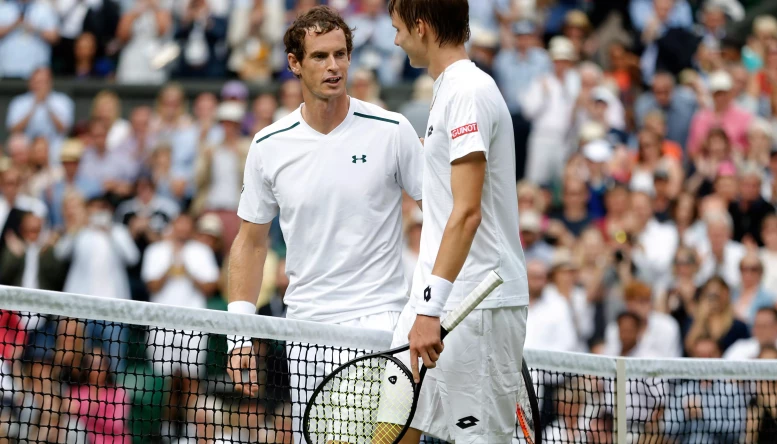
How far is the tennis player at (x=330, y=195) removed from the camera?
599 centimetres

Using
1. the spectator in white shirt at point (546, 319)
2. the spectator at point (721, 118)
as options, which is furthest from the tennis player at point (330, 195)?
the spectator at point (721, 118)

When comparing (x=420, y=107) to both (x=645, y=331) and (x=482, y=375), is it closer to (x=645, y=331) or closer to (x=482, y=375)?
(x=645, y=331)

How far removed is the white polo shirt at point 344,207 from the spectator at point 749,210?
6416 millimetres

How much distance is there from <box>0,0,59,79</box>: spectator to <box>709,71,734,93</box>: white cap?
23.5 feet

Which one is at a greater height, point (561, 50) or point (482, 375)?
point (561, 50)

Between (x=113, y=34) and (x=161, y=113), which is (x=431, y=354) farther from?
(x=113, y=34)

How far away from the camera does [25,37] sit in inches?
586

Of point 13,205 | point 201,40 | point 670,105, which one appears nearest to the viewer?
point 13,205

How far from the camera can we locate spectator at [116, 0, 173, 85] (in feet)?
48.9

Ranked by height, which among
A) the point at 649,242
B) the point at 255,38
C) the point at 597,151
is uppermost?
the point at 255,38

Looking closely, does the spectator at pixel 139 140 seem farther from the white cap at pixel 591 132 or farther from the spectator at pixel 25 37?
the white cap at pixel 591 132

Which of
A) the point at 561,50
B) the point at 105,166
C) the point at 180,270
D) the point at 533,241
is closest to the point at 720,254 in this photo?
the point at 533,241

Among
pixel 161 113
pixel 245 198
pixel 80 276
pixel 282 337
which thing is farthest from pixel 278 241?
pixel 282 337

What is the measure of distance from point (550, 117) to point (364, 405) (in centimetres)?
843
